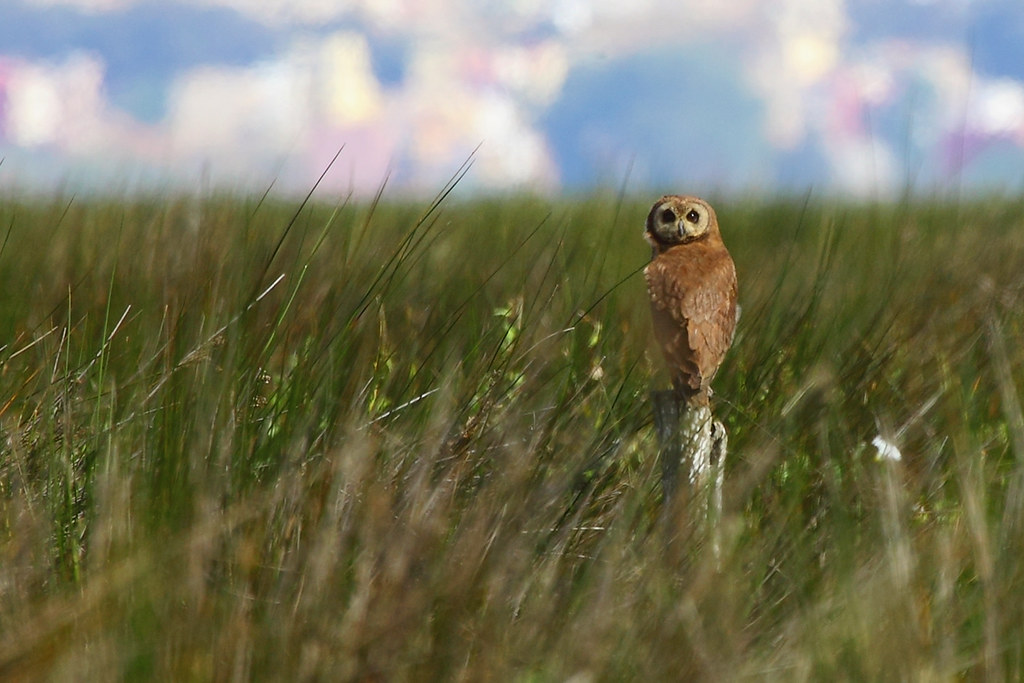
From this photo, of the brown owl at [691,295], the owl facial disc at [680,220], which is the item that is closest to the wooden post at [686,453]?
the brown owl at [691,295]

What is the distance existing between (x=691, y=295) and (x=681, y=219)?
0.27m

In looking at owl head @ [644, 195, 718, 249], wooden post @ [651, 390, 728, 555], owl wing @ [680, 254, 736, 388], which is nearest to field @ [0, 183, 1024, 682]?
wooden post @ [651, 390, 728, 555]

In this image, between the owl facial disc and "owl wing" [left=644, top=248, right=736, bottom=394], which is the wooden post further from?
the owl facial disc

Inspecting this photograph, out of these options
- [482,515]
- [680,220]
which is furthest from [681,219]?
[482,515]

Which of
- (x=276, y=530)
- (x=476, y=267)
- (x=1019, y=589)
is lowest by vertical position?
(x=476, y=267)

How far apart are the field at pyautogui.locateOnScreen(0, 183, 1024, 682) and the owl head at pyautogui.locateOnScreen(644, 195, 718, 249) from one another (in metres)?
0.41

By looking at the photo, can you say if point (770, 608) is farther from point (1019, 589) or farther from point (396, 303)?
point (396, 303)

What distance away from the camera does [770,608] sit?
1.88 m

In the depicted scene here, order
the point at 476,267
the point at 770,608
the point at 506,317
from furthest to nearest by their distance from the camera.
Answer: the point at 476,267 → the point at 506,317 → the point at 770,608

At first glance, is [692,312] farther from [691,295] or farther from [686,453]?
[686,453]

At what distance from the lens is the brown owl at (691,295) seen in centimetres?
226

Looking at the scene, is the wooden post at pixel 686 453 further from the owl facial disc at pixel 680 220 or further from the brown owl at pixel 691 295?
the owl facial disc at pixel 680 220

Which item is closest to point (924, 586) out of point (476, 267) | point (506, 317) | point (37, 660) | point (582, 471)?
point (582, 471)

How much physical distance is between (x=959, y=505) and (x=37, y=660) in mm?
1800
